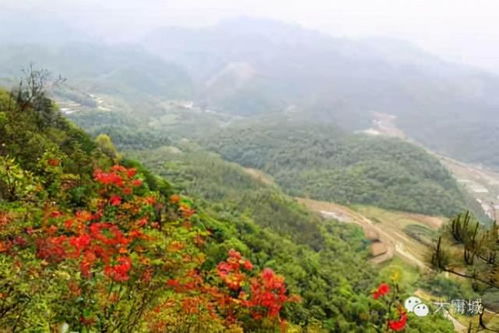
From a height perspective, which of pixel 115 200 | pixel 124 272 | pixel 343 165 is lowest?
pixel 343 165

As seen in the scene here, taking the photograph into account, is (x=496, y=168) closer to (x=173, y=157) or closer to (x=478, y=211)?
(x=478, y=211)

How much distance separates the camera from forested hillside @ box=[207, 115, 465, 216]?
66875 mm

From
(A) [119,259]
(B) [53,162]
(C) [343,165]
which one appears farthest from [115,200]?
(C) [343,165]

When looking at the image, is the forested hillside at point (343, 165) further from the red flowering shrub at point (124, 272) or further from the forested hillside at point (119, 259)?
the red flowering shrub at point (124, 272)

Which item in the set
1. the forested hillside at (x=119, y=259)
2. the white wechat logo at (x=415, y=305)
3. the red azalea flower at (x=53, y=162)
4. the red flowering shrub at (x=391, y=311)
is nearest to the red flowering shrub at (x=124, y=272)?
the forested hillside at (x=119, y=259)

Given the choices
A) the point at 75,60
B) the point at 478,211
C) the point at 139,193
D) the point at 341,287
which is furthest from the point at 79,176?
the point at 75,60

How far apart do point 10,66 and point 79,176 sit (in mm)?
157527

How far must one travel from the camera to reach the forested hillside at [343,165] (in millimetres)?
66875

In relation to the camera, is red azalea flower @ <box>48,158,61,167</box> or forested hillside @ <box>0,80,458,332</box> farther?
red azalea flower @ <box>48,158,61,167</box>

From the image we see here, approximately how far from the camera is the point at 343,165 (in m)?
85.4

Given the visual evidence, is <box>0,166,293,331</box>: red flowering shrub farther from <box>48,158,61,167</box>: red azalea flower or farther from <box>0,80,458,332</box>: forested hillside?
<box>48,158,61,167</box>: red azalea flower

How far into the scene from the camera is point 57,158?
45.8 ft

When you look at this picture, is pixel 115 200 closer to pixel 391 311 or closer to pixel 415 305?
pixel 415 305

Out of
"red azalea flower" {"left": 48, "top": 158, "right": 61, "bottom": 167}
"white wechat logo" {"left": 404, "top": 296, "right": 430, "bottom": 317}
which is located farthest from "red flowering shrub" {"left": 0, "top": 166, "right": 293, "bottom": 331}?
"white wechat logo" {"left": 404, "top": 296, "right": 430, "bottom": 317}
